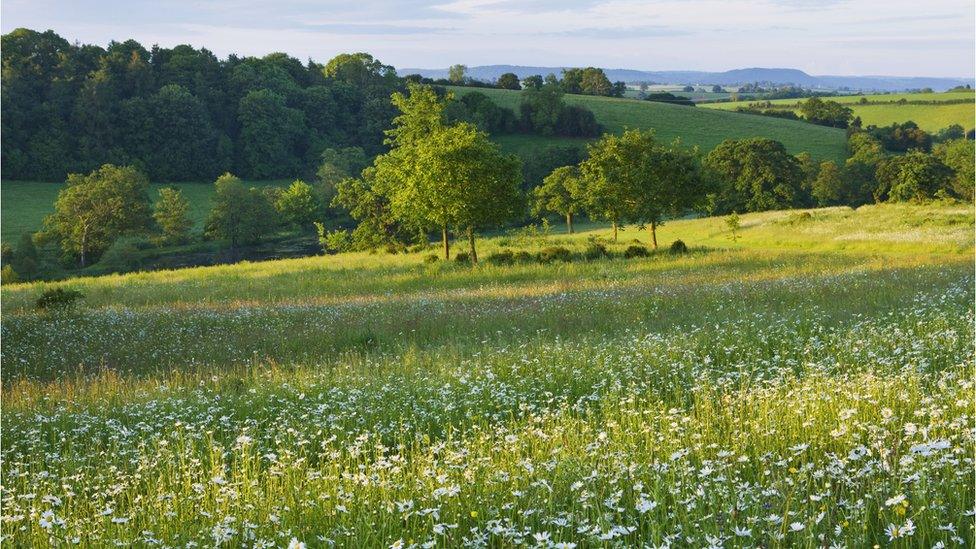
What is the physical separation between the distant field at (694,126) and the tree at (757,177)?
2015 centimetres

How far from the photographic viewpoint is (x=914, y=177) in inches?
3359

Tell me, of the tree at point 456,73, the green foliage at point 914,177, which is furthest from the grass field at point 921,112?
the tree at point 456,73

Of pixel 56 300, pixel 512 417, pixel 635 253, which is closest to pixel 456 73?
pixel 635 253

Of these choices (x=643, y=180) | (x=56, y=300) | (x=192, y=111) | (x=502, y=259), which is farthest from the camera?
(x=192, y=111)

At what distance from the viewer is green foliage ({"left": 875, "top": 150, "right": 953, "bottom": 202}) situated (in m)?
84.9

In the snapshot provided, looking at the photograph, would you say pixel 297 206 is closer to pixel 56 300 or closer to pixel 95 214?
pixel 95 214

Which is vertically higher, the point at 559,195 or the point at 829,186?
the point at 559,195

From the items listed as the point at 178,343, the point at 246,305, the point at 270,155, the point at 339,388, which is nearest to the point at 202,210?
the point at 270,155

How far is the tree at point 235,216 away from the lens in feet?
277

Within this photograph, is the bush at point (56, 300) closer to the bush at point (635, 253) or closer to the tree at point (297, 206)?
the bush at point (635, 253)

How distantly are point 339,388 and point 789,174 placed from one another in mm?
89436

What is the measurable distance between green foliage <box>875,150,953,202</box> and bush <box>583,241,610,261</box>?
185ft

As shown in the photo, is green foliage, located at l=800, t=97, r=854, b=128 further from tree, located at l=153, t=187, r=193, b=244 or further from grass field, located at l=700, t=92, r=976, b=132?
tree, located at l=153, t=187, r=193, b=244

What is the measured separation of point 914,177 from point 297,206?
233 feet
